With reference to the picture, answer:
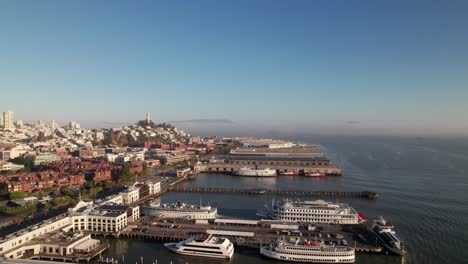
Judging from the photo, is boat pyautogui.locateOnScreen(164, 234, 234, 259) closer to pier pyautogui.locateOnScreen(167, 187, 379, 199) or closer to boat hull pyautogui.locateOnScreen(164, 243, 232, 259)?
boat hull pyautogui.locateOnScreen(164, 243, 232, 259)

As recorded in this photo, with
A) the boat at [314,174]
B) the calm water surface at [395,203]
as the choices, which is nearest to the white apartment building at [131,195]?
the calm water surface at [395,203]

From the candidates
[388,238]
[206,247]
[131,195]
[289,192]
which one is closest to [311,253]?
[388,238]

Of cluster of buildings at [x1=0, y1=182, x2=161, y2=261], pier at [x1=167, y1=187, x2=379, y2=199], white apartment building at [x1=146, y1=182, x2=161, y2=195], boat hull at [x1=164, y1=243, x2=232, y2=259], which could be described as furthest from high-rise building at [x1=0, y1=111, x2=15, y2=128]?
boat hull at [x1=164, y1=243, x2=232, y2=259]

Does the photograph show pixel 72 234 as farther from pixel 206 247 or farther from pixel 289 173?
pixel 289 173

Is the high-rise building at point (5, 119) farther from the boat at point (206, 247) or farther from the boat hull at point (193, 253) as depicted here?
the boat at point (206, 247)

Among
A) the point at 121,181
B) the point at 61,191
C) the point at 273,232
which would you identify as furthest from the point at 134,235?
the point at 121,181

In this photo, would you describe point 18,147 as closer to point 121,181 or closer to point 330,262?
point 121,181
